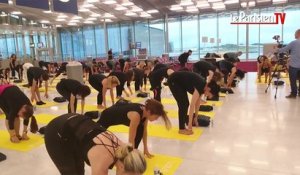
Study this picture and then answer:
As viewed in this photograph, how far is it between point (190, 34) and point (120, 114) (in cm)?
1652

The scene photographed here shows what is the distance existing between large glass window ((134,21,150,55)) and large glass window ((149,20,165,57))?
34 cm

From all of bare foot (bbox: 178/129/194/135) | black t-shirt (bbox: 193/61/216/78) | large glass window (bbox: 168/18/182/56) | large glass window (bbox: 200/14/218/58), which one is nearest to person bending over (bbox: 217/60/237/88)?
black t-shirt (bbox: 193/61/216/78)

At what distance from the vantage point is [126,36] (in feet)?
69.7

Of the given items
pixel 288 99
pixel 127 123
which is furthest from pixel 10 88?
pixel 288 99

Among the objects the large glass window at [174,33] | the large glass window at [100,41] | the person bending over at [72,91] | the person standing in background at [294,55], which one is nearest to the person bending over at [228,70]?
the person standing in background at [294,55]

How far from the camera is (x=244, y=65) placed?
1395 centimetres

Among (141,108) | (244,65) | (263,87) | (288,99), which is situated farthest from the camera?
(244,65)

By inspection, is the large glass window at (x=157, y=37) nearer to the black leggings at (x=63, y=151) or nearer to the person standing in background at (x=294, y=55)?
the person standing in background at (x=294, y=55)

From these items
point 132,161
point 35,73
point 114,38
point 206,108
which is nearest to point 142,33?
point 114,38

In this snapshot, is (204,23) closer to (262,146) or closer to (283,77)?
(283,77)

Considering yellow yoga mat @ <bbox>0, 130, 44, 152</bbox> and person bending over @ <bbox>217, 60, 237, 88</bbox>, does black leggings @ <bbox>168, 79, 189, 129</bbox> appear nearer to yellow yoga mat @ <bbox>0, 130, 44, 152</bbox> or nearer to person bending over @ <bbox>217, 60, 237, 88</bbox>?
yellow yoga mat @ <bbox>0, 130, 44, 152</bbox>

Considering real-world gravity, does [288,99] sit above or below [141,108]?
below

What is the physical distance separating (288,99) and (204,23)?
40.5ft

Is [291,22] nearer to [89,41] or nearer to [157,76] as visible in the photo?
[157,76]
